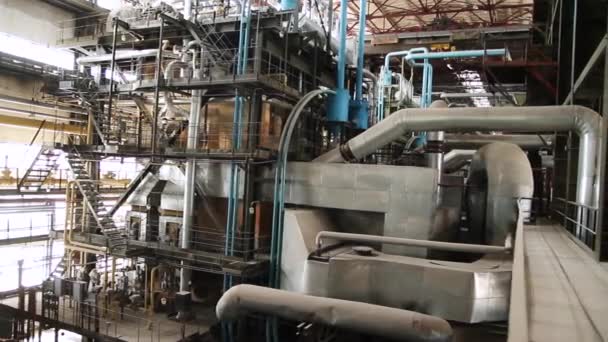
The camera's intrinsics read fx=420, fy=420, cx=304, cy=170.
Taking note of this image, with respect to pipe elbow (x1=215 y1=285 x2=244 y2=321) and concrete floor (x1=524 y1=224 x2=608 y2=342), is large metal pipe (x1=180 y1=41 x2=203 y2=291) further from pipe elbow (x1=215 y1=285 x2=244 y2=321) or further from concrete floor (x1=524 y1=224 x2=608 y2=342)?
concrete floor (x1=524 y1=224 x2=608 y2=342)

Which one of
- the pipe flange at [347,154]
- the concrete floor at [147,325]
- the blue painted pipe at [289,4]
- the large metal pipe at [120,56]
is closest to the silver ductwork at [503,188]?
the pipe flange at [347,154]

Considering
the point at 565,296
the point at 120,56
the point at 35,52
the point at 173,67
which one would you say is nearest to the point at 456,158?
the point at 173,67

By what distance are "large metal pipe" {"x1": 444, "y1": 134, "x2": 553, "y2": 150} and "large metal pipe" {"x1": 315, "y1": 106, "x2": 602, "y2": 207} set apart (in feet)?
19.7

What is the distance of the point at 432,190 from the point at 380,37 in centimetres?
1481

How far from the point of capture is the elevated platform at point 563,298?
2551 mm

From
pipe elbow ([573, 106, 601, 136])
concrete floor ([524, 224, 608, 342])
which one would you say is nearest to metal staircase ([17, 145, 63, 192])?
concrete floor ([524, 224, 608, 342])

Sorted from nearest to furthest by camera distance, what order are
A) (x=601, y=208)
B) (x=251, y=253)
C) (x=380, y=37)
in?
1. (x=601, y=208)
2. (x=251, y=253)
3. (x=380, y=37)

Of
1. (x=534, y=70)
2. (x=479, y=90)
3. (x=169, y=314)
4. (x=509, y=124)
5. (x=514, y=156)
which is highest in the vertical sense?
(x=479, y=90)

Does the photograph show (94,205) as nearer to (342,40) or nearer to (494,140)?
(342,40)

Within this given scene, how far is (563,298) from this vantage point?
11.6 ft

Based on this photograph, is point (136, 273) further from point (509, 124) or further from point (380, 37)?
point (380, 37)

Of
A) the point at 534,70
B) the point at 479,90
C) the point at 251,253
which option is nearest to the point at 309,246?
the point at 251,253

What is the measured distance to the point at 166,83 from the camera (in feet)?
40.6

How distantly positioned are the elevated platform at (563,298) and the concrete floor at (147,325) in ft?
28.0
